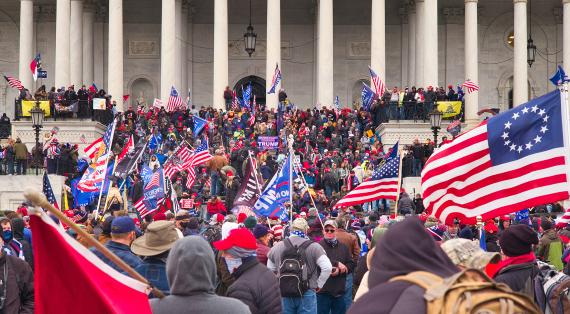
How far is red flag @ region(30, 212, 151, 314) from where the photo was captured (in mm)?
5934

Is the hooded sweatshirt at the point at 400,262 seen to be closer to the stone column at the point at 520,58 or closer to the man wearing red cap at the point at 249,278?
the man wearing red cap at the point at 249,278

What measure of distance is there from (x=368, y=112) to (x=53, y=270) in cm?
3991

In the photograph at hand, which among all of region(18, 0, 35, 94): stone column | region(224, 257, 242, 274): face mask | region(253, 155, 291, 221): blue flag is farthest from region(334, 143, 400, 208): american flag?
region(18, 0, 35, 94): stone column

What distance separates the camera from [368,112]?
45.6 m

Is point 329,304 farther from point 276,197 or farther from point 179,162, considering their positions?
point 179,162

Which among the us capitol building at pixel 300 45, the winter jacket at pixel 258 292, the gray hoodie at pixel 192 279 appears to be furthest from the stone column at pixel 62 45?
the gray hoodie at pixel 192 279

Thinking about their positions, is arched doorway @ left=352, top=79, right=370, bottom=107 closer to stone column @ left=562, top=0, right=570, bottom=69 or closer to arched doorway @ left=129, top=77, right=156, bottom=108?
arched doorway @ left=129, top=77, right=156, bottom=108

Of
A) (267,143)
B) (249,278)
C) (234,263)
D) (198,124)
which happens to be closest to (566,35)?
(267,143)

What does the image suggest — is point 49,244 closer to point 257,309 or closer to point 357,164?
point 257,309

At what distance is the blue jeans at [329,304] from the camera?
47.0 ft

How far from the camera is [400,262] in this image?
16.4 feet

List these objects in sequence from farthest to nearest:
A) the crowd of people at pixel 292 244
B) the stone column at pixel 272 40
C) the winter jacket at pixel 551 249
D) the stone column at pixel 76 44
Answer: the stone column at pixel 76 44 → the stone column at pixel 272 40 → the winter jacket at pixel 551 249 → the crowd of people at pixel 292 244

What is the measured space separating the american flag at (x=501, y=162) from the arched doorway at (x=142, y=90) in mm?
48766

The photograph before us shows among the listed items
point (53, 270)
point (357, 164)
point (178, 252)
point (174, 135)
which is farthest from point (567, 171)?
point (174, 135)
